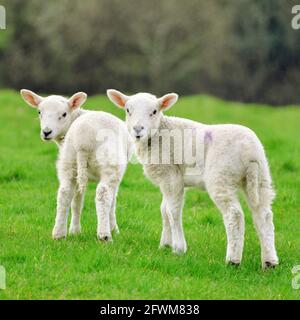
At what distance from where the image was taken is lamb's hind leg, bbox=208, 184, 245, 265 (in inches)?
260

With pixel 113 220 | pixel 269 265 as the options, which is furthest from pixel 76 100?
pixel 269 265

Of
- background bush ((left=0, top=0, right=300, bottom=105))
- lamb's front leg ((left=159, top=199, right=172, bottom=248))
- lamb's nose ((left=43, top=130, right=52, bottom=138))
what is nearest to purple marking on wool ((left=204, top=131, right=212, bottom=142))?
lamb's front leg ((left=159, top=199, right=172, bottom=248))

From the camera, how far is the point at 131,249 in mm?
7148

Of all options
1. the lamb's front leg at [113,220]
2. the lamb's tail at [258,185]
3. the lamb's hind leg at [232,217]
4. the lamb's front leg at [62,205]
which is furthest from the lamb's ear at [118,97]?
the lamb's tail at [258,185]

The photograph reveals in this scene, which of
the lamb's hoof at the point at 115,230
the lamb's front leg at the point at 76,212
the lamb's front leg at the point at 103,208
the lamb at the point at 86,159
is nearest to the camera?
the lamb's front leg at the point at 103,208

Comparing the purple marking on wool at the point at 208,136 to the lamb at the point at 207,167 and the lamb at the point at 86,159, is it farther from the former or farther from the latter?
the lamb at the point at 86,159

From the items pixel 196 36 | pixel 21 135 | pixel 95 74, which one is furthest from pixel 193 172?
pixel 196 36

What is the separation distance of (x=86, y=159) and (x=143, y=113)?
28.8 inches

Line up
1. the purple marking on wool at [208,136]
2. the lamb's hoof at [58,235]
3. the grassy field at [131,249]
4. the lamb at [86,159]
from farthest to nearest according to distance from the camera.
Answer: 1. the lamb's hoof at [58,235]
2. the lamb at [86,159]
3. the purple marking on wool at [208,136]
4. the grassy field at [131,249]

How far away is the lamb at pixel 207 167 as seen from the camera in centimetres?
667

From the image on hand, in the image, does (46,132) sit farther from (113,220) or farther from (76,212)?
(113,220)

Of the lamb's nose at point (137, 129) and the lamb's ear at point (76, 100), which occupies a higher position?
the lamb's ear at point (76, 100)

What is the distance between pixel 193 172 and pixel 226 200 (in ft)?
1.74
